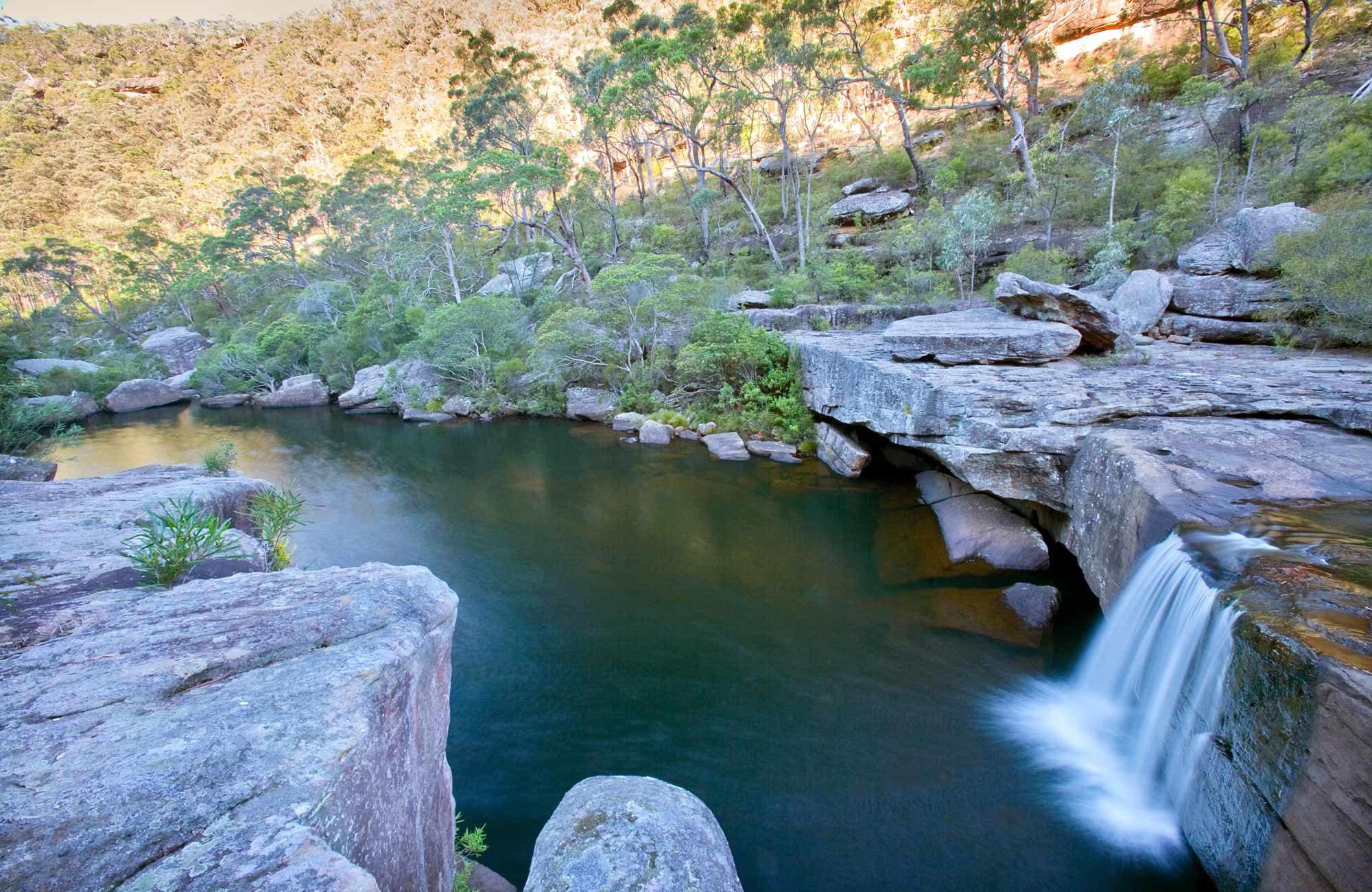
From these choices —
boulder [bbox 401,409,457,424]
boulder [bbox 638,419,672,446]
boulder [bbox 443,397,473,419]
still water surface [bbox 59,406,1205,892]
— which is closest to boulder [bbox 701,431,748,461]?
still water surface [bbox 59,406,1205,892]

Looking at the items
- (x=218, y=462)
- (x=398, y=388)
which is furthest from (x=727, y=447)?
(x=398, y=388)

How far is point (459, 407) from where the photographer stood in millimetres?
21859

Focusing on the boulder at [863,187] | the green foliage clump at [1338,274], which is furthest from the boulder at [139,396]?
the green foliage clump at [1338,274]

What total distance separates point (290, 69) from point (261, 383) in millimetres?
59863

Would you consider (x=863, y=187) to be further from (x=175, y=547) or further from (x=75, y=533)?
(x=75, y=533)

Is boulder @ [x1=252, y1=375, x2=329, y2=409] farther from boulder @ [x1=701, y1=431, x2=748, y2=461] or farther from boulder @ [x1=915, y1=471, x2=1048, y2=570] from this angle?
boulder @ [x1=915, y1=471, x2=1048, y2=570]

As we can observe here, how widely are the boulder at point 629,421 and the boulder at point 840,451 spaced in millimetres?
6220

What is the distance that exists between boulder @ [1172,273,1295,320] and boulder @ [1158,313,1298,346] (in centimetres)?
18

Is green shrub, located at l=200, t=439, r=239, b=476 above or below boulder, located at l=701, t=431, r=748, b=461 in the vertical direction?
above

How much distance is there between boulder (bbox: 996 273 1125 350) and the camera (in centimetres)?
955

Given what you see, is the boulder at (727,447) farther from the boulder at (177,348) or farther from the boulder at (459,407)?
the boulder at (177,348)

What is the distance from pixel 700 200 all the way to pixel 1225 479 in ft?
83.0

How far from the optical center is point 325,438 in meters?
20.1

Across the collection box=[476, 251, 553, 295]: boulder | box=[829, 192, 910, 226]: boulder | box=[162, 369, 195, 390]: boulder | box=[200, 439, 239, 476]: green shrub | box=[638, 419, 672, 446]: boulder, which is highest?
box=[829, 192, 910, 226]: boulder
